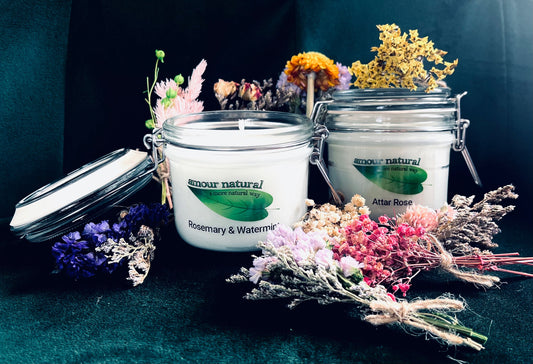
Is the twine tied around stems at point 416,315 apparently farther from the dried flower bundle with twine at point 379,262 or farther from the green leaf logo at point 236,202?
the green leaf logo at point 236,202

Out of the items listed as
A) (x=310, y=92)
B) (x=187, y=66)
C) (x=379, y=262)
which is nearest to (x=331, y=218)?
(x=379, y=262)

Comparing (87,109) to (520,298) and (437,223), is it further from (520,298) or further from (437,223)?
(520,298)

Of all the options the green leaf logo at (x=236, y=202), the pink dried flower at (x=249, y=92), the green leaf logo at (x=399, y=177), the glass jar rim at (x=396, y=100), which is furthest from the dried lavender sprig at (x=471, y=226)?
the pink dried flower at (x=249, y=92)

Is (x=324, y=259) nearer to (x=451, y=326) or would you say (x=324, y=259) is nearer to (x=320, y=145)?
(x=451, y=326)

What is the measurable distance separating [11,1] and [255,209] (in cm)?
88

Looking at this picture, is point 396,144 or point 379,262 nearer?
point 379,262

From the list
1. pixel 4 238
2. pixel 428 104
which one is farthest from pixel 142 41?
pixel 428 104

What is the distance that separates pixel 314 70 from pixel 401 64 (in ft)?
0.69

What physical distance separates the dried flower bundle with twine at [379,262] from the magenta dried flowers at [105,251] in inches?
9.1

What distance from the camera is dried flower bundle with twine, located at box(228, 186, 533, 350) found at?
0.68m

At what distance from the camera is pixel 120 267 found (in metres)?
0.97

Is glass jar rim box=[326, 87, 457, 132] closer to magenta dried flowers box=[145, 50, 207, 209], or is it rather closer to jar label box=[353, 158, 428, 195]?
jar label box=[353, 158, 428, 195]

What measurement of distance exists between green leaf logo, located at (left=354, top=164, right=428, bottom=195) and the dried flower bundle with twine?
0.11 m

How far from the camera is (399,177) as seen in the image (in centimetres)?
104
